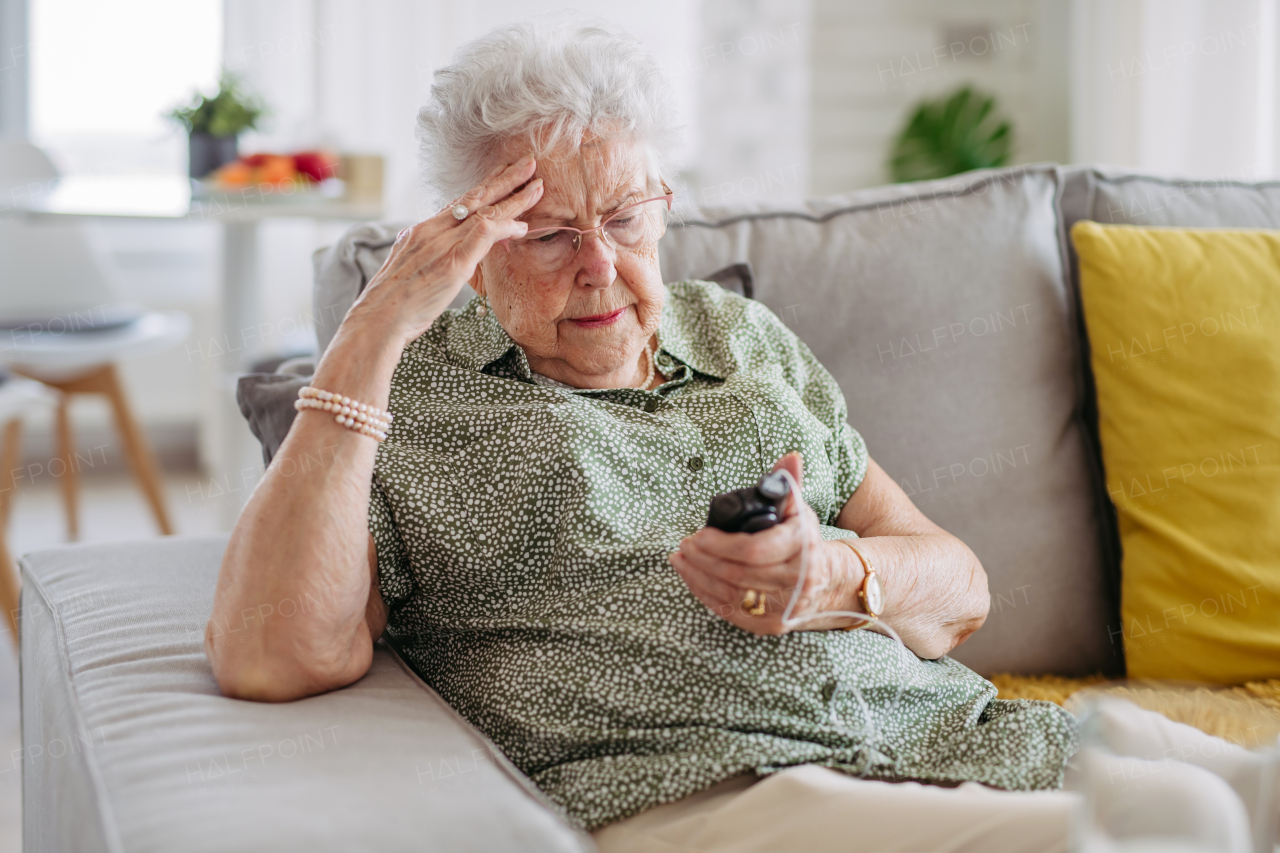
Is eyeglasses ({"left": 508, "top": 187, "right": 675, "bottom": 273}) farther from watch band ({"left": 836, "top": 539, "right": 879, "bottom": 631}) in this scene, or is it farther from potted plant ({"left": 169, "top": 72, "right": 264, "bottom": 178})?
potted plant ({"left": 169, "top": 72, "right": 264, "bottom": 178})

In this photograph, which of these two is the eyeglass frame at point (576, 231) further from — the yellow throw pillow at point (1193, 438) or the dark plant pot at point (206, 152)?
the dark plant pot at point (206, 152)

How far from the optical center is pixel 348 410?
0.96 meters

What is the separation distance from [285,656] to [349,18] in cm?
357

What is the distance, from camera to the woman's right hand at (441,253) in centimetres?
102

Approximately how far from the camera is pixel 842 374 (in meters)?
1.41

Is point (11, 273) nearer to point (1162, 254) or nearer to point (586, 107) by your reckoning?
point (586, 107)

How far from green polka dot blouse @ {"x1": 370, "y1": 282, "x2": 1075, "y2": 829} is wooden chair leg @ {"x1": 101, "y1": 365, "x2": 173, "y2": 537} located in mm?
2369

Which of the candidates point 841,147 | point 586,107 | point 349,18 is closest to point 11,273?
point 349,18

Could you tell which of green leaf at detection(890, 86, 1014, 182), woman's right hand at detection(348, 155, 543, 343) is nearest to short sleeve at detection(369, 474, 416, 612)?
woman's right hand at detection(348, 155, 543, 343)

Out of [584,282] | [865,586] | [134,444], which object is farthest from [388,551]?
[134,444]

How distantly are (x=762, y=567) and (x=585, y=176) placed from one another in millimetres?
450

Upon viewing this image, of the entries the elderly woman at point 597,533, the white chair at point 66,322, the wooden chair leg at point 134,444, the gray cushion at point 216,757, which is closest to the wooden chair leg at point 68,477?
the white chair at point 66,322

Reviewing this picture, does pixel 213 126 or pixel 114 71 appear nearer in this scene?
pixel 213 126

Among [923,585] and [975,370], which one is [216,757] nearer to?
[923,585]
